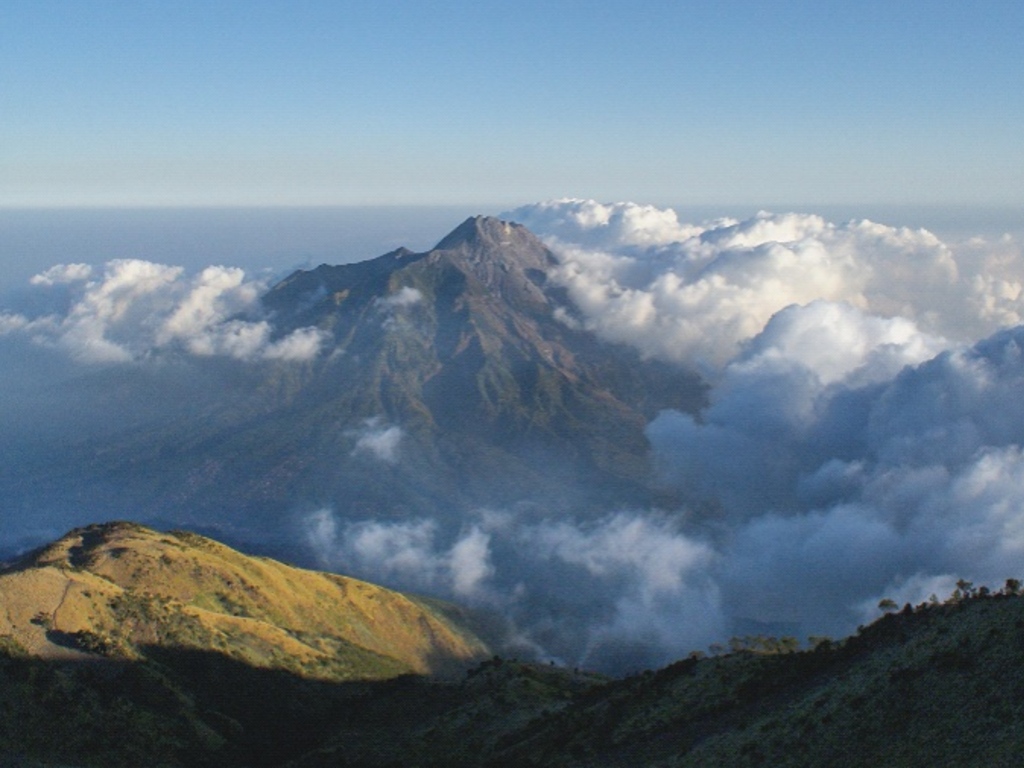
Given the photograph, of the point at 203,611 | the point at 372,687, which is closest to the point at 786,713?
the point at 372,687

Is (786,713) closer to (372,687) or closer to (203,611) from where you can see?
(372,687)

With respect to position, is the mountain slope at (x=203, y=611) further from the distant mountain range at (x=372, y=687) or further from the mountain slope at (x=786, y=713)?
the mountain slope at (x=786, y=713)

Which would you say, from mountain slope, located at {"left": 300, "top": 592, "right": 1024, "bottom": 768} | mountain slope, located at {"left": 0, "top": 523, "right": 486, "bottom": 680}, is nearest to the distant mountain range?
mountain slope, located at {"left": 300, "top": 592, "right": 1024, "bottom": 768}

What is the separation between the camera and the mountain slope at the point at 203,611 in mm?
96250

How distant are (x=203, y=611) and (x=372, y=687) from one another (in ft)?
81.0

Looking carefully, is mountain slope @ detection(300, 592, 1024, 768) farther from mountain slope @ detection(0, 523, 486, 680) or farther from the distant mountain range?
mountain slope @ detection(0, 523, 486, 680)

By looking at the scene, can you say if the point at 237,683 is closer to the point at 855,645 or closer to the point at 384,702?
the point at 384,702

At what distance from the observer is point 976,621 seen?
156 feet

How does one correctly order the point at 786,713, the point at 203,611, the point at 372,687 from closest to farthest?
the point at 786,713
the point at 372,687
the point at 203,611

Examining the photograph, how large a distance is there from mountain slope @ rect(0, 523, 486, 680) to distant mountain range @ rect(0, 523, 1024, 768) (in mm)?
368

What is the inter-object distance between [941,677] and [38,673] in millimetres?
72991

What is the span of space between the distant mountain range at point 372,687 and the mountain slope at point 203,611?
1.21 ft

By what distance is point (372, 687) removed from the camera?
112 m

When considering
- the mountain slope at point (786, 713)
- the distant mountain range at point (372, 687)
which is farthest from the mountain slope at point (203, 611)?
the mountain slope at point (786, 713)
